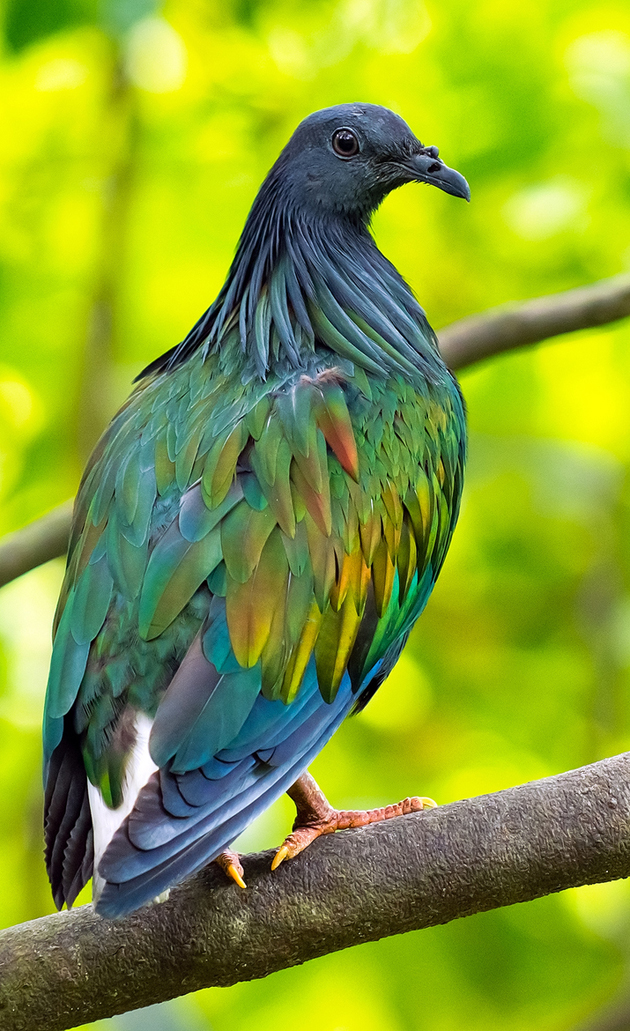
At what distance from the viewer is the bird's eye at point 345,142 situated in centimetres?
293

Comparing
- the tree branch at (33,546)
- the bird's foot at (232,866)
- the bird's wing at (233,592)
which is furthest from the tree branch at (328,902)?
the tree branch at (33,546)

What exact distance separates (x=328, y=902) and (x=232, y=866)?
19 cm

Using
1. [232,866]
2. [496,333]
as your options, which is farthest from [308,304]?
[232,866]

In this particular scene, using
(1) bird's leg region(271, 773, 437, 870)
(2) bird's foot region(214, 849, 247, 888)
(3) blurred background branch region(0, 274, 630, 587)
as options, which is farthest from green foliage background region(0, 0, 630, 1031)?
(2) bird's foot region(214, 849, 247, 888)

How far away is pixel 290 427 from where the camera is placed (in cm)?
247

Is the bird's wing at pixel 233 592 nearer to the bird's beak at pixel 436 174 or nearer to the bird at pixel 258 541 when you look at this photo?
the bird at pixel 258 541

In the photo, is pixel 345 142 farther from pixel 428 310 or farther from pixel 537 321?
pixel 428 310

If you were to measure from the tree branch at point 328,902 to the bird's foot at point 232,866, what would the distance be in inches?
0.9

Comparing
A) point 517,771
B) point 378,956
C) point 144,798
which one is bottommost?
point 378,956

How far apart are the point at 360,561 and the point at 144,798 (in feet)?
2.21

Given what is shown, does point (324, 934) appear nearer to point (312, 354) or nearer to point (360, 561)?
point (360, 561)

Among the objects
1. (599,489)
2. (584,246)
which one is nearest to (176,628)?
(584,246)

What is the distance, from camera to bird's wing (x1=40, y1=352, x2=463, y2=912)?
208 centimetres

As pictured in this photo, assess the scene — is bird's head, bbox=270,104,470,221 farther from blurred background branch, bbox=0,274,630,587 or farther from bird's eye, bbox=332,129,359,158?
blurred background branch, bbox=0,274,630,587
